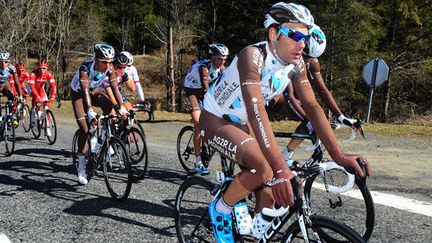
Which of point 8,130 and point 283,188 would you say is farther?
point 8,130

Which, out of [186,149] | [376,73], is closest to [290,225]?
[186,149]

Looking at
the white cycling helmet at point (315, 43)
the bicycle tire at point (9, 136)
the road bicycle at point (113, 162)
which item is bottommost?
the bicycle tire at point (9, 136)

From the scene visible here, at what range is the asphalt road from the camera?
14.9 ft

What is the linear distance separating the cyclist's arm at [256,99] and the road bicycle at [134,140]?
396 cm

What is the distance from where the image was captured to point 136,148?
25.3 ft

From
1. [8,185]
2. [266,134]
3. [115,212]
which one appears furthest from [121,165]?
[266,134]

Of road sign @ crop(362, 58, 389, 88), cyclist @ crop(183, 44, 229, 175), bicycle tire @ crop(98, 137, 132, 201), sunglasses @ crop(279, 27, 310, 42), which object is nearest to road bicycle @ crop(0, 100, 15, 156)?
bicycle tire @ crop(98, 137, 132, 201)

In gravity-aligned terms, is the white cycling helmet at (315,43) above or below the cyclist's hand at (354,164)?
above

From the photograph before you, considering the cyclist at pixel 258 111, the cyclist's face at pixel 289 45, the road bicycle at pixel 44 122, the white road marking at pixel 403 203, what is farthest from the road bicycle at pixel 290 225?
the road bicycle at pixel 44 122

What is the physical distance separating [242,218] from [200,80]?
447 cm

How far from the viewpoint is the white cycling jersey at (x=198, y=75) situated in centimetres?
743

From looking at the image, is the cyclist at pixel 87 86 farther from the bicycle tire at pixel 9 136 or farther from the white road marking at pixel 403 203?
the white road marking at pixel 403 203

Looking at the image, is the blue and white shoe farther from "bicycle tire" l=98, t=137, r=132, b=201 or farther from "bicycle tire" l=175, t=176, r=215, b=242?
"bicycle tire" l=98, t=137, r=132, b=201

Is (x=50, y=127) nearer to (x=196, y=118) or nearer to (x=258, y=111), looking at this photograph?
(x=196, y=118)
